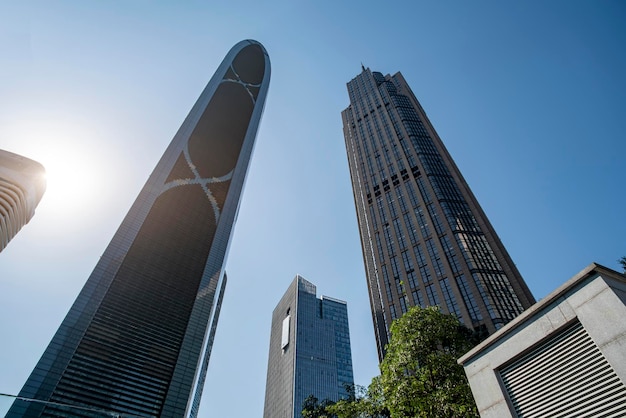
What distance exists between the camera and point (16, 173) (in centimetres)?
970

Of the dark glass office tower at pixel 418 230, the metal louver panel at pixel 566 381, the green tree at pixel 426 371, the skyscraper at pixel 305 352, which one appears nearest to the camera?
the metal louver panel at pixel 566 381

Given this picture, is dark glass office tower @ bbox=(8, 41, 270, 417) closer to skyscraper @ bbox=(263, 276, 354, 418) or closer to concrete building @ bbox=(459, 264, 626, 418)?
concrete building @ bbox=(459, 264, 626, 418)

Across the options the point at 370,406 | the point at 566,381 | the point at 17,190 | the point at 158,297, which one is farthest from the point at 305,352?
the point at 566,381

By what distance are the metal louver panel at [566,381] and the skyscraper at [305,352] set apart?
392 ft

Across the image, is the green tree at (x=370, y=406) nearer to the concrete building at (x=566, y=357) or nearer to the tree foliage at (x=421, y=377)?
the tree foliage at (x=421, y=377)

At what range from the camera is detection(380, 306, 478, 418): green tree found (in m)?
13.1

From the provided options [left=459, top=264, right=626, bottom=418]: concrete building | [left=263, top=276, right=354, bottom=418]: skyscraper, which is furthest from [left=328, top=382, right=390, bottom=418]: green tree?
[left=263, top=276, right=354, bottom=418]: skyscraper

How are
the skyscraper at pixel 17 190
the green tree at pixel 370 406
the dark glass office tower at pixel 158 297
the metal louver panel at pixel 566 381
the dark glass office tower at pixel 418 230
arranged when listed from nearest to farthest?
the metal louver panel at pixel 566 381, the skyscraper at pixel 17 190, the green tree at pixel 370 406, the dark glass office tower at pixel 158 297, the dark glass office tower at pixel 418 230

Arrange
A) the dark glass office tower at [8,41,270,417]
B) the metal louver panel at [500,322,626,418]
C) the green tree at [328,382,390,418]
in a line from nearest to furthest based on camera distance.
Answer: the metal louver panel at [500,322,626,418], the green tree at [328,382,390,418], the dark glass office tower at [8,41,270,417]

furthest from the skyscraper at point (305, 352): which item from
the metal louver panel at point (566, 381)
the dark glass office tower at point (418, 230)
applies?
the metal louver panel at point (566, 381)

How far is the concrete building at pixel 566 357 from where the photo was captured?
6.68 m

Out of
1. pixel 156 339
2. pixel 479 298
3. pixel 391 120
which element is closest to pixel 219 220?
pixel 156 339

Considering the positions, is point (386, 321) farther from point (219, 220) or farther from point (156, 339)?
point (156, 339)

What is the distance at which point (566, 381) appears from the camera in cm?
741
